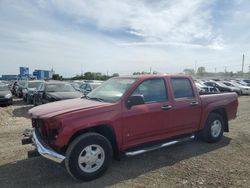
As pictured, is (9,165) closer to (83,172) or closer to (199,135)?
(83,172)

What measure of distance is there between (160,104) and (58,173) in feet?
7.68

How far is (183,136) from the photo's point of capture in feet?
18.1

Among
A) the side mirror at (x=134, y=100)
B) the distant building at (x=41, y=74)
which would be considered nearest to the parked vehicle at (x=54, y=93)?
the side mirror at (x=134, y=100)

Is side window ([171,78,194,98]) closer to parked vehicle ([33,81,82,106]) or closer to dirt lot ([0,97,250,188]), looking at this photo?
dirt lot ([0,97,250,188])

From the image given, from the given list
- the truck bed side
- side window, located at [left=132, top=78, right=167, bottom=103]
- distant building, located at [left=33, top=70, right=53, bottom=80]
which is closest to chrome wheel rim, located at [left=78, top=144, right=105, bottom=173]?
side window, located at [left=132, top=78, right=167, bottom=103]

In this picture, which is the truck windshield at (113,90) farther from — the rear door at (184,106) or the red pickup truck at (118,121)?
the rear door at (184,106)

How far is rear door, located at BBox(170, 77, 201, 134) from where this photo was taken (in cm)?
525

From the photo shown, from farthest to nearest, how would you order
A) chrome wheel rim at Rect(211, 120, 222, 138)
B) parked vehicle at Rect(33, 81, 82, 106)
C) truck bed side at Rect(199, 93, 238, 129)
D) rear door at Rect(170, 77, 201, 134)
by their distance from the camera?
parked vehicle at Rect(33, 81, 82, 106)
chrome wheel rim at Rect(211, 120, 222, 138)
truck bed side at Rect(199, 93, 238, 129)
rear door at Rect(170, 77, 201, 134)

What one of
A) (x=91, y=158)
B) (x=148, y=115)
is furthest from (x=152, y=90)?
(x=91, y=158)

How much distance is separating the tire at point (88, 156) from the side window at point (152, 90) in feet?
3.83

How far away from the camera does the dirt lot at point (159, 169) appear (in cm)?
404

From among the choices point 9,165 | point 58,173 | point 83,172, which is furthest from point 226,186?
point 9,165

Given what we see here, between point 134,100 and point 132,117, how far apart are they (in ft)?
1.10

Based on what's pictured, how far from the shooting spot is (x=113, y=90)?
4965mm
